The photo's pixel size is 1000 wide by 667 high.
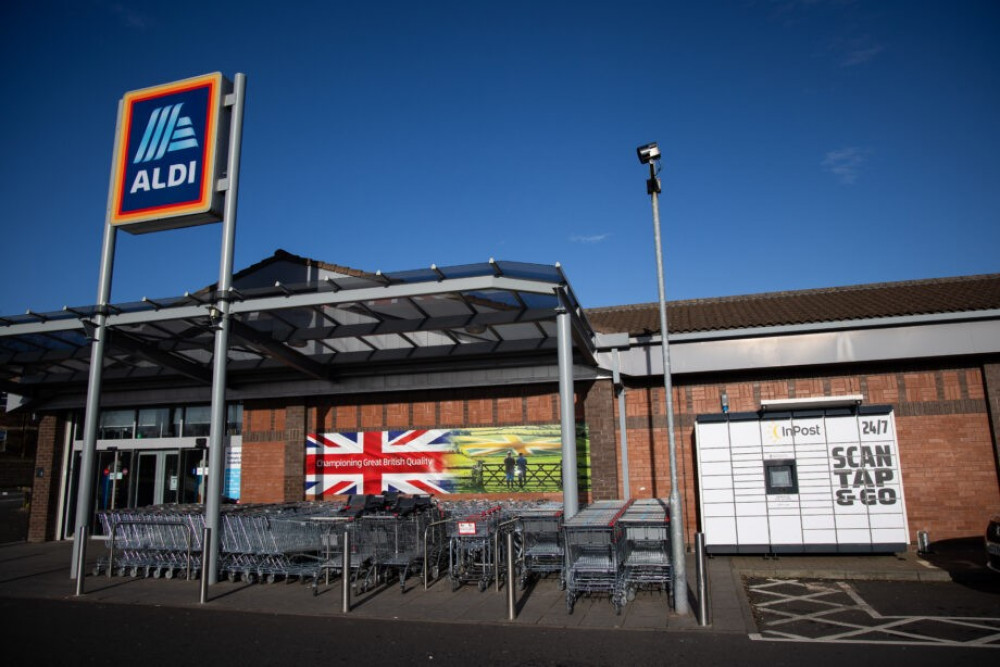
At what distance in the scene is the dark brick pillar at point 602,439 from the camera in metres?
14.8

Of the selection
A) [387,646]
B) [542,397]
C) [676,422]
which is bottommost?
[387,646]

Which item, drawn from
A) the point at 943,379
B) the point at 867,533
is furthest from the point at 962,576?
the point at 943,379

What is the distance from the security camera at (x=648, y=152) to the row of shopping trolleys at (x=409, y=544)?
5212 millimetres

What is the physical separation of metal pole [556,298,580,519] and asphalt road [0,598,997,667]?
2775 millimetres

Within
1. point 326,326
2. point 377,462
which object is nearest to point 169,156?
point 326,326

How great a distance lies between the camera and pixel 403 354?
53.2ft

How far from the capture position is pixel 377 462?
17.1 metres

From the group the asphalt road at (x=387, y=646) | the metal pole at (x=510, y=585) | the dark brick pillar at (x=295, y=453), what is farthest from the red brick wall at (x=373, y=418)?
the asphalt road at (x=387, y=646)

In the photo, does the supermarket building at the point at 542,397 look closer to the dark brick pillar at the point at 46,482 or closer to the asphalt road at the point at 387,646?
the dark brick pillar at the point at 46,482

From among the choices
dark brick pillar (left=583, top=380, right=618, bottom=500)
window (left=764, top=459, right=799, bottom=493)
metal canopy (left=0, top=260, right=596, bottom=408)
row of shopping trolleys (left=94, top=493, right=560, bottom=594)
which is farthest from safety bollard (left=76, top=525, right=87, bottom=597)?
window (left=764, top=459, right=799, bottom=493)

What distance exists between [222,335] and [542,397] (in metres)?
7.44

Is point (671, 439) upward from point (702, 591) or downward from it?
upward

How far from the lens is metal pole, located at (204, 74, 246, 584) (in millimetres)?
11695

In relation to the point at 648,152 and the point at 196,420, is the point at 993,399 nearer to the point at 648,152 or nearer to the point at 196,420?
the point at 648,152
